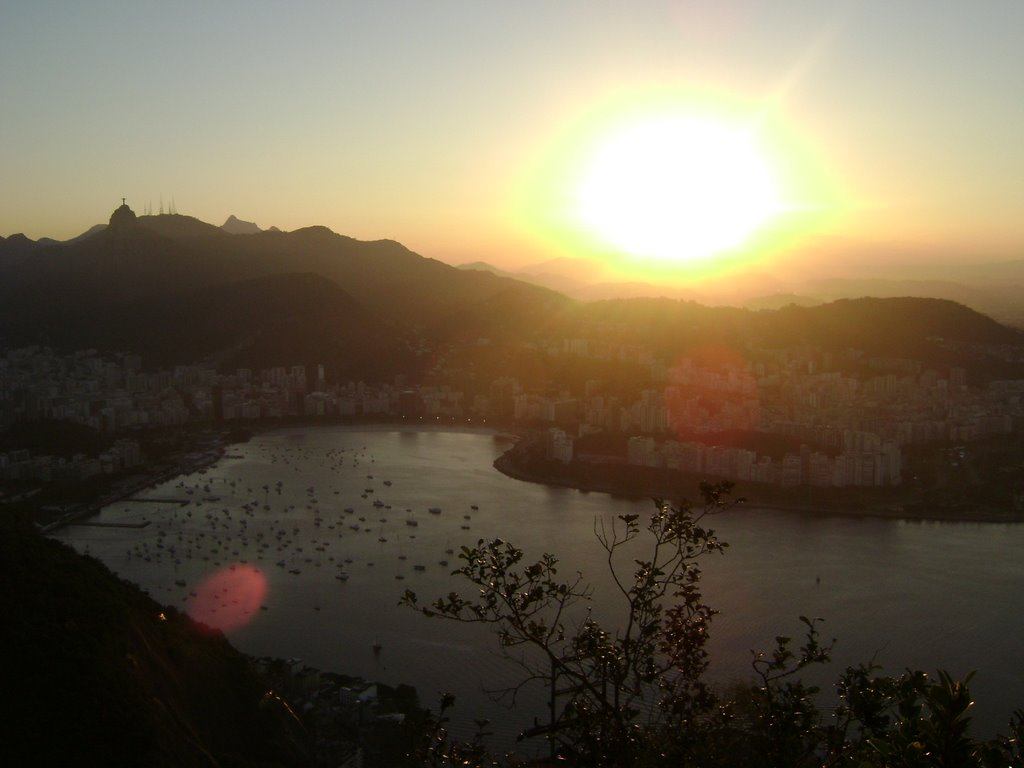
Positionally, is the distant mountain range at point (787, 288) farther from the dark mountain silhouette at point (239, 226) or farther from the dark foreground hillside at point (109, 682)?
the dark foreground hillside at point (109, 682)

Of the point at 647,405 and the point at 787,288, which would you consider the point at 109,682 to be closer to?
the point at 647,405

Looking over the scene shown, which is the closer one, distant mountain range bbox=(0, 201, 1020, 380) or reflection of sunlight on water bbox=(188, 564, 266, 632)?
reflection of sunlight on water bbox=(188, 564, 266, 632)

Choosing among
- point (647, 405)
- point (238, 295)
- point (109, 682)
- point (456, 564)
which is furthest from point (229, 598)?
point (238, 295)

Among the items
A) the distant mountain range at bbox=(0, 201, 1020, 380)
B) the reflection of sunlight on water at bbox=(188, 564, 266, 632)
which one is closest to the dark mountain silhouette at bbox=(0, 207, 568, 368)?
the distant mountain range at bbox=(0, 201, 1020, 380)

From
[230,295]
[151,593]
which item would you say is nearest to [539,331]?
[230,295]

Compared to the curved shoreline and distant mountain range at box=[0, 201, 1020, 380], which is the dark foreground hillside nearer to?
the curved shoreline

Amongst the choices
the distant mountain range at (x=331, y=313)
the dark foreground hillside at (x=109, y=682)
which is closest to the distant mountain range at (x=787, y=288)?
the distant mountain range at (x=331, y=313)

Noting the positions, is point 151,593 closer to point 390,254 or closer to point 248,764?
point 248,764
